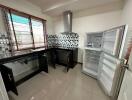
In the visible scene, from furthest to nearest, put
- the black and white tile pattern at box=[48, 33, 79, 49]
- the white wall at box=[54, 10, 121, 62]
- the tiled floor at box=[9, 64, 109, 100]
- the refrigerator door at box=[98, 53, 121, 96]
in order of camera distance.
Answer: the black and white tile pattern at box=[48, 33, 79, 49]
the white wall at box=[54, 10, 121, 62]
the tiled floor at box=[9, 64, 109, 100]
the refrigerator door at box=[98, 53, 121, 96]

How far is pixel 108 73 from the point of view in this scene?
151 cm

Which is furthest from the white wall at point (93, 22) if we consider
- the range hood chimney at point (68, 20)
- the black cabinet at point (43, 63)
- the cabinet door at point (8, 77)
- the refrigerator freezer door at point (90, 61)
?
the cabinet door at point (8, 77)

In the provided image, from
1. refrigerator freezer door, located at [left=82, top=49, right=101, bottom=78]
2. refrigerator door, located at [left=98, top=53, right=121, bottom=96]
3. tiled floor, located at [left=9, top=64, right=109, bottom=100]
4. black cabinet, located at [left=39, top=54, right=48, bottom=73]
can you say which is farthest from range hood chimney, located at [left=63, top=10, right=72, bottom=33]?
tiled floor, located at [left=9, top=64, right=109, bottom=100]

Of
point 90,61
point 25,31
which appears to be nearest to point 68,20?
point 25,31

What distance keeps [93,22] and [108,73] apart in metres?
1.90

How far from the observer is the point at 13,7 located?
1880mm

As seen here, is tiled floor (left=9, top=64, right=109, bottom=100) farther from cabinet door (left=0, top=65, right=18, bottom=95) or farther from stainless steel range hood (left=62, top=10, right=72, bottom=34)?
stainless steel range hood (left=62, top=10, right=72, bottom=34)

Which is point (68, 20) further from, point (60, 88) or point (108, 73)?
point (60, 88)

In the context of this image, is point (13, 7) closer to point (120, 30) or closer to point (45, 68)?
point (45, 68)

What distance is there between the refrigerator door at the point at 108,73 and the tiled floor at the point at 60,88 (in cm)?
19

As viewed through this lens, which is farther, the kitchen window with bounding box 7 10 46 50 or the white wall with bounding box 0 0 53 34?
the kitchen window with bounding box 7 10 46 50

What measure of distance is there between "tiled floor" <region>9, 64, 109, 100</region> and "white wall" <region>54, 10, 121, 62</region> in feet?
4.33

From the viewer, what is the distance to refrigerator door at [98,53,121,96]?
1.25 m

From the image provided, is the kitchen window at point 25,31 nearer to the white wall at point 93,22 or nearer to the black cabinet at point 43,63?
the black cabinet at point 43,63
